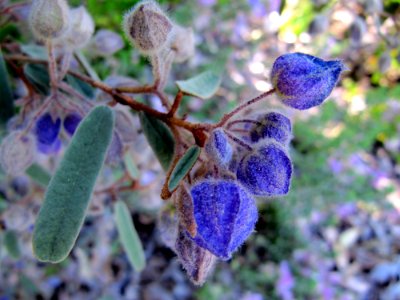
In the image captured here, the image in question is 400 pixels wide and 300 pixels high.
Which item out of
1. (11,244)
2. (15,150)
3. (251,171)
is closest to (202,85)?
(251,171)

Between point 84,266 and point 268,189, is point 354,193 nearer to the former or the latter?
point 84,266

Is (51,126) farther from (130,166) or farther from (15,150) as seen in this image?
(130,166)

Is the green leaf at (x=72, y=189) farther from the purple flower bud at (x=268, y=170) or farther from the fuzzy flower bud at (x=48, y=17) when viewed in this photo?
the purple flower bud at (x=268, y=170)

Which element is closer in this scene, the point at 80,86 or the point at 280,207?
the point at 80,86

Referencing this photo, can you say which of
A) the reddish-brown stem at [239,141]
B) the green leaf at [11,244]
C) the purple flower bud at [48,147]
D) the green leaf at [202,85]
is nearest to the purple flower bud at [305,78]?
the reddish-brown stem at [239,141]

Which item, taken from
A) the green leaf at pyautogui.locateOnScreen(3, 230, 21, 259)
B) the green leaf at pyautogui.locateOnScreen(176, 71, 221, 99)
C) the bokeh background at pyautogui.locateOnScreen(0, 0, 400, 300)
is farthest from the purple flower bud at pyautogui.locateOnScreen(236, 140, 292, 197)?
the bokeh background at pyautogui.locateOnScreen(0, 0, 400, 300)

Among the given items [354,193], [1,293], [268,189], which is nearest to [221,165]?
[268,189]
